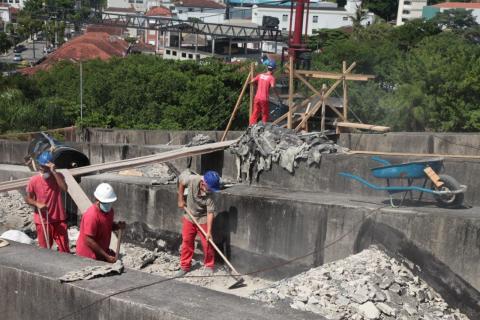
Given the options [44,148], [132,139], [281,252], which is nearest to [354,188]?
[281,252]

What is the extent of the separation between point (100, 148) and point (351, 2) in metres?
78.5

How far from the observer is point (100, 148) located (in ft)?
39.5

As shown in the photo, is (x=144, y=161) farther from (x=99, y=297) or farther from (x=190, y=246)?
(x=99, y=297)

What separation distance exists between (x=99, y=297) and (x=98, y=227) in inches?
55.9

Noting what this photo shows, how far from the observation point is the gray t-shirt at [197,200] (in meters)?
7.29

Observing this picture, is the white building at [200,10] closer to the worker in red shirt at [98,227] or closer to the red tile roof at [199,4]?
the red tile roof at [199,4]

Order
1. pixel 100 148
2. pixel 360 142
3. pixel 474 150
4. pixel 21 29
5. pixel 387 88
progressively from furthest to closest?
pixel 21 29 < pixel 387 88 < pixel 100 148 < pixel 360 142 < pixel 474 150

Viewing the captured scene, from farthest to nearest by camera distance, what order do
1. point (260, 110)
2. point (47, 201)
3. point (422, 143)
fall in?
1. point (260, 110)
2. point (422, 143)
3. point (47, 201)

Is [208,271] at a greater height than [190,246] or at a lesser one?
lesser

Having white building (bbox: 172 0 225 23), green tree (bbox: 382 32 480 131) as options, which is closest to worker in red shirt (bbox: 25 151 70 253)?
green tree (bbox: 382 32 480 131)

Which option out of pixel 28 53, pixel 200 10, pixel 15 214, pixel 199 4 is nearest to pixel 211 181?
pixel 15 214

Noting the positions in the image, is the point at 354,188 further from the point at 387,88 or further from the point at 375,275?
the point at 387,88

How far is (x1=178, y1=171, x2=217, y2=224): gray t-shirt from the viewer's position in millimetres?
7289

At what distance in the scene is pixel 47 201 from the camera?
7.03m
